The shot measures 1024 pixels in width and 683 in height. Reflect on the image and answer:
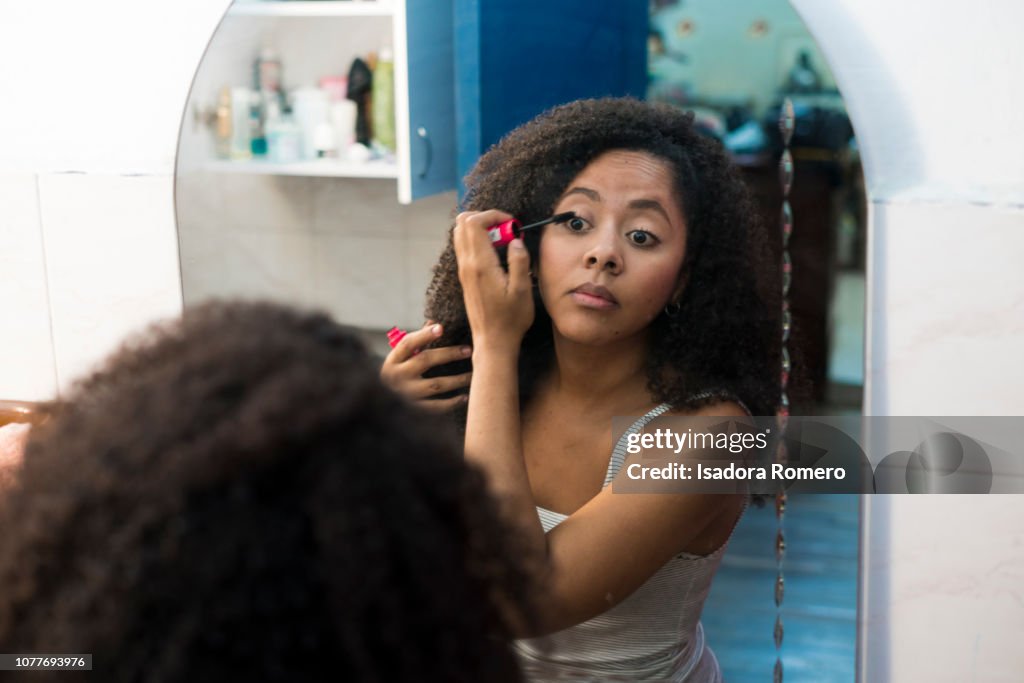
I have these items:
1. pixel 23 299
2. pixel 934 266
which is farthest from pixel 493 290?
pixel 23 299

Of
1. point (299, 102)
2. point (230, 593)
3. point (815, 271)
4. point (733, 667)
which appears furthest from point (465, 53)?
point (230, 593)

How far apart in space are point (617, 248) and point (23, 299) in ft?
3.77

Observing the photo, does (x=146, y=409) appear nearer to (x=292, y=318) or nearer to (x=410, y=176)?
(x=292, y=318)

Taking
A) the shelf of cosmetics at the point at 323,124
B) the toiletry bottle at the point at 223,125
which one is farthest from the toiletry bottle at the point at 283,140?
the toiletry bottle at the point at 223,125

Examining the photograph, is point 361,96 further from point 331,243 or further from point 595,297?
point 595,297

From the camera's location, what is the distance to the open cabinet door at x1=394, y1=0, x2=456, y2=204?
1.57m

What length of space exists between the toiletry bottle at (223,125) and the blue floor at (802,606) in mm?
1045

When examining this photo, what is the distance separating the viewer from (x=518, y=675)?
507 millimetres

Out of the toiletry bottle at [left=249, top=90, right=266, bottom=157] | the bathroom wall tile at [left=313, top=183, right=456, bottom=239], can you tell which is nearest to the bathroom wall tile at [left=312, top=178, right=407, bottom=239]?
the bathroom wall tile at [left=313, top=183, right=456, bottom=239]

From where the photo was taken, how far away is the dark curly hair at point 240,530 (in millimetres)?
406

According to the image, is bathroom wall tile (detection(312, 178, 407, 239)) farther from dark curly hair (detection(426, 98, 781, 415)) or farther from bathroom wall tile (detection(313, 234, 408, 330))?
dark curly hair (detection(426, 98, 781, 415))

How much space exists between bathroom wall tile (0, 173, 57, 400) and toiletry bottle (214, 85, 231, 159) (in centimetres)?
30

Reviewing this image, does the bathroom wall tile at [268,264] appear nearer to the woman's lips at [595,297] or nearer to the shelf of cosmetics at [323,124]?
the shelf of cosmetics at [323,124]

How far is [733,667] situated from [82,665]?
1208 millimetres
